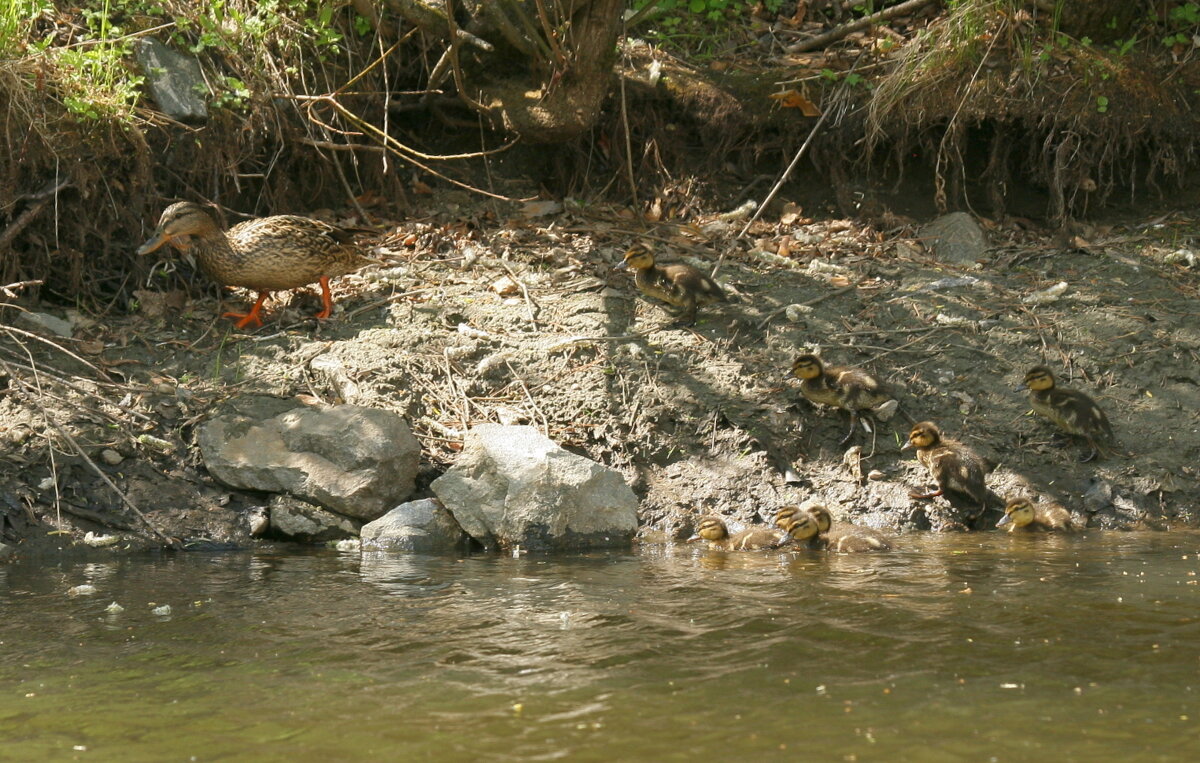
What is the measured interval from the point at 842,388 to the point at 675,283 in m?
1.27

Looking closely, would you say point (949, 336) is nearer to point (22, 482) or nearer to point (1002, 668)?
point (1002, 668)

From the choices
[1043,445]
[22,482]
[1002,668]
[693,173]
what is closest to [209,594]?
[22,482]

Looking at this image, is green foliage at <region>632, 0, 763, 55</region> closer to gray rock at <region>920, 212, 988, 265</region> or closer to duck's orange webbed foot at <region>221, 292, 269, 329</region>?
gray rock at <region>920, 212, 988, 265</region>

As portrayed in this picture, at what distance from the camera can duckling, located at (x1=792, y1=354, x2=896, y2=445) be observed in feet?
22.3

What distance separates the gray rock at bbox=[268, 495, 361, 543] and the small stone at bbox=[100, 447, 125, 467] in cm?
88

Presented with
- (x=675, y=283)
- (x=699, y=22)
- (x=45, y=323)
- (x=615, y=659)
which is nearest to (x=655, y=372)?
(x=675, y=283)

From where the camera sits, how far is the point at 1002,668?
380cm

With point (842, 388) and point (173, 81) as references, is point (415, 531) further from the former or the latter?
point (173, 81)

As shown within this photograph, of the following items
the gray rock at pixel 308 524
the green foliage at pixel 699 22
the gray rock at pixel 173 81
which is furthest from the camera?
the green foliage at pixel 699 22

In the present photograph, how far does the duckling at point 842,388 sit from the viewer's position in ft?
22.3

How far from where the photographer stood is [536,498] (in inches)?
239

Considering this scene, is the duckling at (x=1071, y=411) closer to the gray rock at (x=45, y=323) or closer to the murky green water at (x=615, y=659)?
the murky green water at (x=615, y=659)

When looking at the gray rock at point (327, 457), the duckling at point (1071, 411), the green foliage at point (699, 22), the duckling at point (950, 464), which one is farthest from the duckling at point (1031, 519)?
the green foliage at point (699, 22)

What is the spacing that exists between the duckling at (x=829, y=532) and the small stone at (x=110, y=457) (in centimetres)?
338
